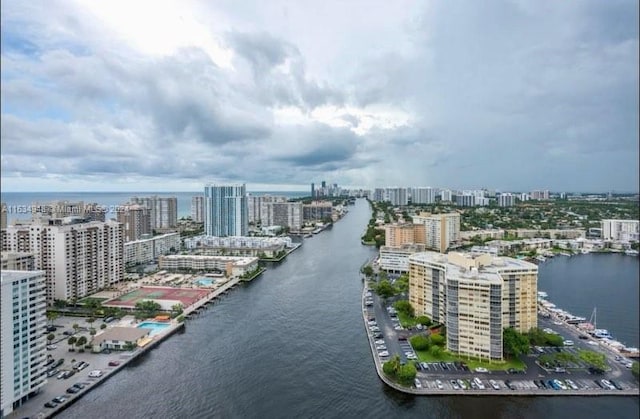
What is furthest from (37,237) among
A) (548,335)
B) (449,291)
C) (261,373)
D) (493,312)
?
(548,335)

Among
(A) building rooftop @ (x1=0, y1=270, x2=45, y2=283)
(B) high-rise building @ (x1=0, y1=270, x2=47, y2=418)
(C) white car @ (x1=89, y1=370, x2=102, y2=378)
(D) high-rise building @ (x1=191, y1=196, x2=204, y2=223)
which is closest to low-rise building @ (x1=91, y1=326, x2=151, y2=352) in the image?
(C) white car @ (x1=89, y1=370, x2=102, y2=378)

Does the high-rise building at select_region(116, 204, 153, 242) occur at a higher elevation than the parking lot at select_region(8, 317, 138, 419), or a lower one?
higher

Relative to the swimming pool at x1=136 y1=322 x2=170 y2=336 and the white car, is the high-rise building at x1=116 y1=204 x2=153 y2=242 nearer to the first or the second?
the swimming pool at x1=136 y1=322 x2=170 y2=336

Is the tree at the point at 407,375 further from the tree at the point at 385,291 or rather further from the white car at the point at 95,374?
the white car at the point at 95,374

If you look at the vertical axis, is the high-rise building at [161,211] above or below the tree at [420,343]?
above

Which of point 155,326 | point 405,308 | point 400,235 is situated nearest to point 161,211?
point 400,235

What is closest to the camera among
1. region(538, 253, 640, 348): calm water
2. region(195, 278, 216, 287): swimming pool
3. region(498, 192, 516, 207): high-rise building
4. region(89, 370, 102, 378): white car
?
region(89, 370, 102, 378): white car

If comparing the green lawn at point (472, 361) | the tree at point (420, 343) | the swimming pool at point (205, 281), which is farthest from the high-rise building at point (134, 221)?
the green lawn at point (472, 361)

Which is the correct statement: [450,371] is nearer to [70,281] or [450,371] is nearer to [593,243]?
[70,281]
